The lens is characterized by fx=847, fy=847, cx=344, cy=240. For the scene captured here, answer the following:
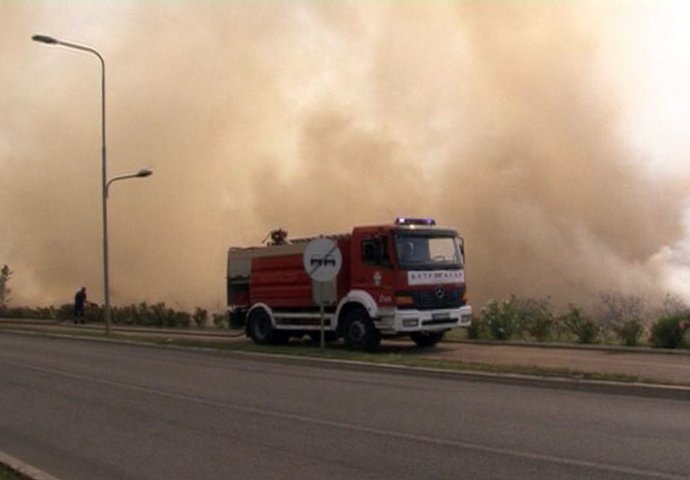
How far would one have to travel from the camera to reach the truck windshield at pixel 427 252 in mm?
15984

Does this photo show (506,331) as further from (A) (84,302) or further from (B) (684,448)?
(A) (84,302)

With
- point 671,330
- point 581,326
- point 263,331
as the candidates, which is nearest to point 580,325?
point 581,326

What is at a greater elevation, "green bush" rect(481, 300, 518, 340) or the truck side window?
the truck side window

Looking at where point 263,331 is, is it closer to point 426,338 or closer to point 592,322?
point 426,338

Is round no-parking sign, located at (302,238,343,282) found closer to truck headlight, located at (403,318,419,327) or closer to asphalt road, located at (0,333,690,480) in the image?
truck headlight, located at (403,318,419,327)

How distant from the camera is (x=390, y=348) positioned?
17.4 meters

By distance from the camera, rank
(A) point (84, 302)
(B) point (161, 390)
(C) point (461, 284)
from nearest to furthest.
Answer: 1. (B) point (161, 390)
2. (C) point (461, 284)
3. (A) point (84, 302)

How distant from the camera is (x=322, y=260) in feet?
50.9

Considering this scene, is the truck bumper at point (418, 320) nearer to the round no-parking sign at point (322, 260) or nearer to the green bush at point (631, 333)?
the round no-parking sign at point (322, 260)

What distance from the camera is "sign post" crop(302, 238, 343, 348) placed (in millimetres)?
15406

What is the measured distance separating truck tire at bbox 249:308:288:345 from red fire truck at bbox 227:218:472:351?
1.59 ft

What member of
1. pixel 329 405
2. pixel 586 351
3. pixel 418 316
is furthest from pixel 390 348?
pixel 329 405

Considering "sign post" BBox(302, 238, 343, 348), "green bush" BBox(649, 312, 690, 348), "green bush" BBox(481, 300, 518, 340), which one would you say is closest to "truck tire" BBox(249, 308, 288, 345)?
"sign post" BBox(302, 238, 343, 348)

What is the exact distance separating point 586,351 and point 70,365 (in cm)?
950
